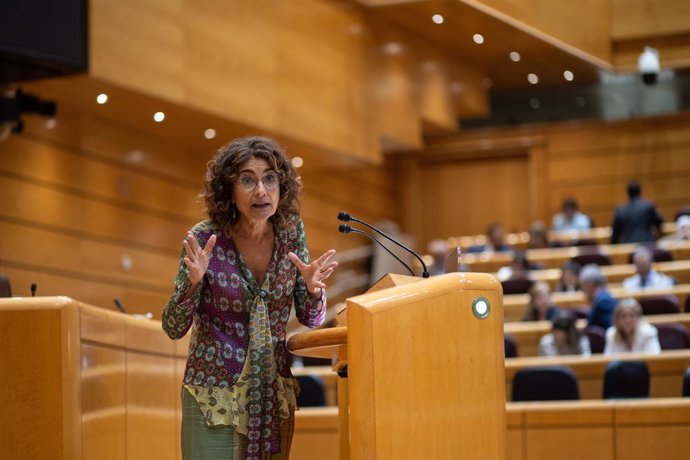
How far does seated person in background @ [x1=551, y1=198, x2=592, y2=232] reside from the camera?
10.9 metres

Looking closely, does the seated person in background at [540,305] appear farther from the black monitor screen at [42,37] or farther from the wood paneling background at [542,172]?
the wood paneling background at [542,172]

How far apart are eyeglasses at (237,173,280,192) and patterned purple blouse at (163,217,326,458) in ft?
0.39

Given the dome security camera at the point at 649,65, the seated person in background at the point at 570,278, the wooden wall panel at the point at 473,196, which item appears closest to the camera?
the seated person in background at the point at 570,278

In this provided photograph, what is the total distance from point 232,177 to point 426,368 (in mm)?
606

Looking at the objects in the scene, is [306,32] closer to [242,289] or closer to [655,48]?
Result: [655,48]

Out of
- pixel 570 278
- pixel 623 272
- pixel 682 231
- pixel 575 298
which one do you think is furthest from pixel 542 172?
pixel 575 298

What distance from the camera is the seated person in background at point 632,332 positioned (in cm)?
622

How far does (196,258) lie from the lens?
2.46 meters

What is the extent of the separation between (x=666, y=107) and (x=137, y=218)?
6133 millimetres

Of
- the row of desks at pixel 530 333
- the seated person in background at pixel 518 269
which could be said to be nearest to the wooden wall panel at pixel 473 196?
the seated person in background at pixel 518 269

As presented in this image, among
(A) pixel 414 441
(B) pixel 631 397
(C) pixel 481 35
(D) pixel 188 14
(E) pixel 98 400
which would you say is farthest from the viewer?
(C) pixel 481 35

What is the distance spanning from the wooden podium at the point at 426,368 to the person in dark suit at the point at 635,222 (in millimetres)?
7658

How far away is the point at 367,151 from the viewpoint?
31.6ft

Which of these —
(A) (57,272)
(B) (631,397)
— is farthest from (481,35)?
(B) (631,397)
